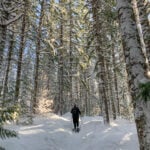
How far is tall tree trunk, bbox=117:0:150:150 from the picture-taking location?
4.96 meters

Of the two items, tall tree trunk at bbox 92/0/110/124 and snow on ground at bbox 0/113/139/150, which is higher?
tall tree trunk at bbox 92/0/110/124

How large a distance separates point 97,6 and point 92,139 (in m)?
8.94

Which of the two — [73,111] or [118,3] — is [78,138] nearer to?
[73,111]

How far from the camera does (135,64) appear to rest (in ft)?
17.4

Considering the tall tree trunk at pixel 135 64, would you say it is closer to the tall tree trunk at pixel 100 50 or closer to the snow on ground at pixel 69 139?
the snow on ground at pixel 69 139

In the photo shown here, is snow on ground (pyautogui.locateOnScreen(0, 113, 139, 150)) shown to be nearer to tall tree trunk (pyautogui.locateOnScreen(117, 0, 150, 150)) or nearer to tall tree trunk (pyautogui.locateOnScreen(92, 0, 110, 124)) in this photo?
tall tree trunk (pyautogui.locateOnScreen(92, 0, 110, 124))

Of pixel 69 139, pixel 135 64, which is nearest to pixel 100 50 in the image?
pixel 69 139

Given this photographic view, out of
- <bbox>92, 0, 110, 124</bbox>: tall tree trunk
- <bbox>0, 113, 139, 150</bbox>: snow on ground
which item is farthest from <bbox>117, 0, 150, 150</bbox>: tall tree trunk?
<bbox>92, 0, 110, 124</bbox>: tall tree trunk

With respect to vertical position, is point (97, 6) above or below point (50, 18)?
above

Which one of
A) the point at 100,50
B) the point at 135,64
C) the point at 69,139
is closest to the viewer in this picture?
the point at 135,64

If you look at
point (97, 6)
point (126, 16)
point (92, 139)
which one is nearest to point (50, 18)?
point (97, 6)

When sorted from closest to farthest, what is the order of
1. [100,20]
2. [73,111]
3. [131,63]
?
[131,63] → [73,111] → [100,20]

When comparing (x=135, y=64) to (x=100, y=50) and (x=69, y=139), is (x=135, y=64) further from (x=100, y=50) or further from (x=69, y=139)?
(x=100, y=50)

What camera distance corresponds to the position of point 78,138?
612 inches
